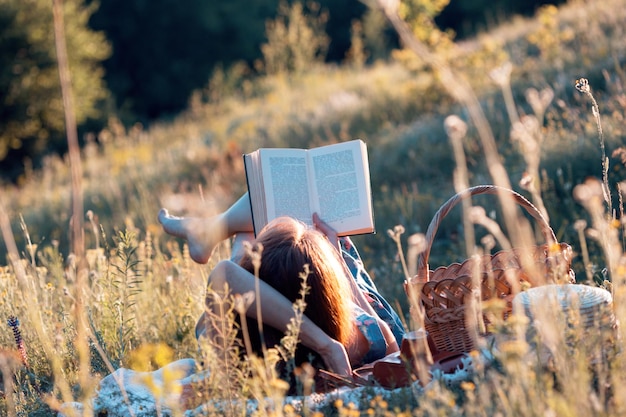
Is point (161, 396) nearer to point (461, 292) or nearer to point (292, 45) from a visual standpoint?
point (461, 292)

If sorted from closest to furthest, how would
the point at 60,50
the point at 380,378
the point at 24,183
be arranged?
the point at 60,50, the point at 380,378, the point at 24,183

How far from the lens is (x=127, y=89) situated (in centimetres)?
2639

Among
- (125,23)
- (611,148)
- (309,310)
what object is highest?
(125,23)

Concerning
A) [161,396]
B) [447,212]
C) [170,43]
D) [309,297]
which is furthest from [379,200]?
[170,43]

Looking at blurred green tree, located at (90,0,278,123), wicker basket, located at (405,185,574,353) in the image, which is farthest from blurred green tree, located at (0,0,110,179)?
Answer: wicker basket, located at (405,185,574,353)

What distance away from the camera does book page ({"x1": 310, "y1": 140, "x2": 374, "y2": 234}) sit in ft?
11.3

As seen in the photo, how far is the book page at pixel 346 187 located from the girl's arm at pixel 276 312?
2.48 feet

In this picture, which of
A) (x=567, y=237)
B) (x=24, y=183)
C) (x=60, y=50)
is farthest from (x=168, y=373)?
(x=24, y=183)

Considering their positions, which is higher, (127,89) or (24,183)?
(127,89)

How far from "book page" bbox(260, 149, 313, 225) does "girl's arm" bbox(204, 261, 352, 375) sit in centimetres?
73

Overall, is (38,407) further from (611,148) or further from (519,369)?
(611,148)

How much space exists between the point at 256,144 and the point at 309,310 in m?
7.65

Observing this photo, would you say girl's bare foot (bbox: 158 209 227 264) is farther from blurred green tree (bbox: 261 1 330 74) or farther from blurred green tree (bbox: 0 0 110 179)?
blurred green tree (bbox: 0 0 110 179)

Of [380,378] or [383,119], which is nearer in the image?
[380,378]
